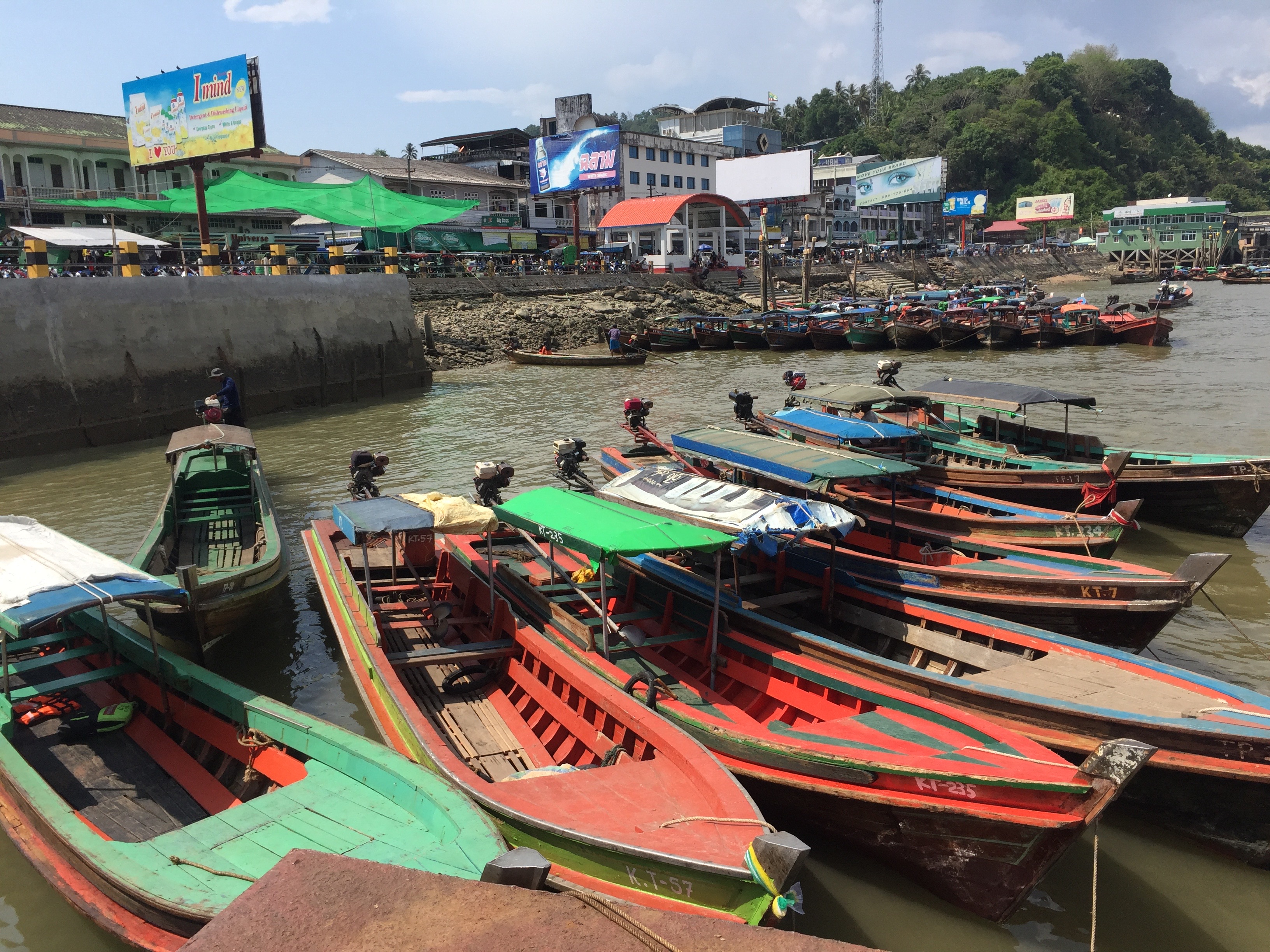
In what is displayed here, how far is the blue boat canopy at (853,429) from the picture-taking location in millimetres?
10383

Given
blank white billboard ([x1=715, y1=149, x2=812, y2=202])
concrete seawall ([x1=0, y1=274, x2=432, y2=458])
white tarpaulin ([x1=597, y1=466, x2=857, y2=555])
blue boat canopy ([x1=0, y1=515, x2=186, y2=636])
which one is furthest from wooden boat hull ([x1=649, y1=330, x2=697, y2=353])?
blue boat canopy ([x1=0, y1=515, x2=186, y2=636])

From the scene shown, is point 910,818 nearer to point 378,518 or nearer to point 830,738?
point 830,738

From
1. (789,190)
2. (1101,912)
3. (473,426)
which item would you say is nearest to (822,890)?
(1101,912)

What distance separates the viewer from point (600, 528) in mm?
6516

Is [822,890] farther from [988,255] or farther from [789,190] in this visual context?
[988,255]

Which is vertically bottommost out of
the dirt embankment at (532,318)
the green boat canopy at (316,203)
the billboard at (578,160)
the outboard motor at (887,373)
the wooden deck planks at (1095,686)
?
the wooden deck planks at (1095,686)

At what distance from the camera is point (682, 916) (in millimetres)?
2520

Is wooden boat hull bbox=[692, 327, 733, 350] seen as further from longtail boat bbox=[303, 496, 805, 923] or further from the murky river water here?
longtail boat bbox=[303, 496, 805, 923]

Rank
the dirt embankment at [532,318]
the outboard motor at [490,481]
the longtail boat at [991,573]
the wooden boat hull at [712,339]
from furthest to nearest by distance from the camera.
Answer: the wooden boat hull at [712,339]
the dirt embankment at [532,318]
the outboard motor at [490,481]
the longtail boat at [991,573]

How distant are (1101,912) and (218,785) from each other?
5457 mm

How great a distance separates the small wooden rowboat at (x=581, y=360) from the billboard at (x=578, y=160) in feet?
75.5

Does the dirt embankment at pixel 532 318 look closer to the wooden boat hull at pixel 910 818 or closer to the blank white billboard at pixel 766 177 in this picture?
the blank white billboard at pixel 766 177

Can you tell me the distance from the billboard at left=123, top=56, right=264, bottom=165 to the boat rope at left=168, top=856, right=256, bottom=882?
2346 centimetres

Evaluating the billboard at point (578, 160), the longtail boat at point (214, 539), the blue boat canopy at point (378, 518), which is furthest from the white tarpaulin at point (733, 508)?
the billboard at point (578, 160)
